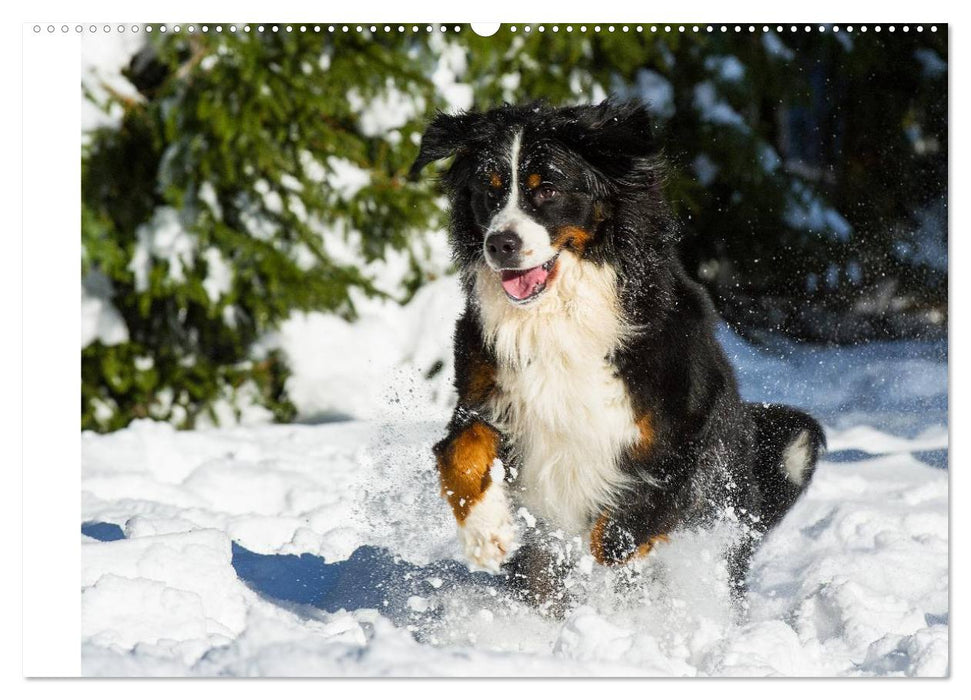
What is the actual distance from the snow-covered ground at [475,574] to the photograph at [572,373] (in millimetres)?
12

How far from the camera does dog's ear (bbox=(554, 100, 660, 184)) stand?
10.8ft

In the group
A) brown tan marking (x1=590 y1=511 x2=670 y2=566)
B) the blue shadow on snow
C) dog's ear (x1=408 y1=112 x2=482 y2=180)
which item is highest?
dog's ear (x1=408 y1=112 x2=482 y2=180)

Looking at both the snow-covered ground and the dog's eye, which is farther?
the dog's eye

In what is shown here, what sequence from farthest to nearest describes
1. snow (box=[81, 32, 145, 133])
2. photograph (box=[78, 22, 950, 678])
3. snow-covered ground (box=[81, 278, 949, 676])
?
1. snow (box=[81, 32, 145, 133])
2. photograph (box=[78, 22, 950, 678])
3. snow-covered ground (box=[81, 278, 949, 676])

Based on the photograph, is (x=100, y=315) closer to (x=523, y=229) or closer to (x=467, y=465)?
(x=467, y=465)

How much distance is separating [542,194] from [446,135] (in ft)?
1.43

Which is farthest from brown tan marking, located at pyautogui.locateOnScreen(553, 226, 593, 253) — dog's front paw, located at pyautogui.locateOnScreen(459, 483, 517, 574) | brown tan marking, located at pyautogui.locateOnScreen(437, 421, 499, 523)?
dog's front paw, located at pyautogui.locateOnScreen(459, 483, 517, 574)

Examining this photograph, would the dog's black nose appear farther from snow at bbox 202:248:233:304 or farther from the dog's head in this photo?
snow at bbox 202:248:233:304

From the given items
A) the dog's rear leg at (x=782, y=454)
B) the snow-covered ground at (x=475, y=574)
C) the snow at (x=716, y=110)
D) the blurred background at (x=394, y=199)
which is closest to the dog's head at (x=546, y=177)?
the blurred background at (x=394, y=199)

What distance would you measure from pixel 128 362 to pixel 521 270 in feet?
10.3

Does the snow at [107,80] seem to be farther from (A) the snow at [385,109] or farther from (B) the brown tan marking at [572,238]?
(B) the brown tan marking at [572,238]

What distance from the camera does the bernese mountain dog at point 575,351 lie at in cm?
323
